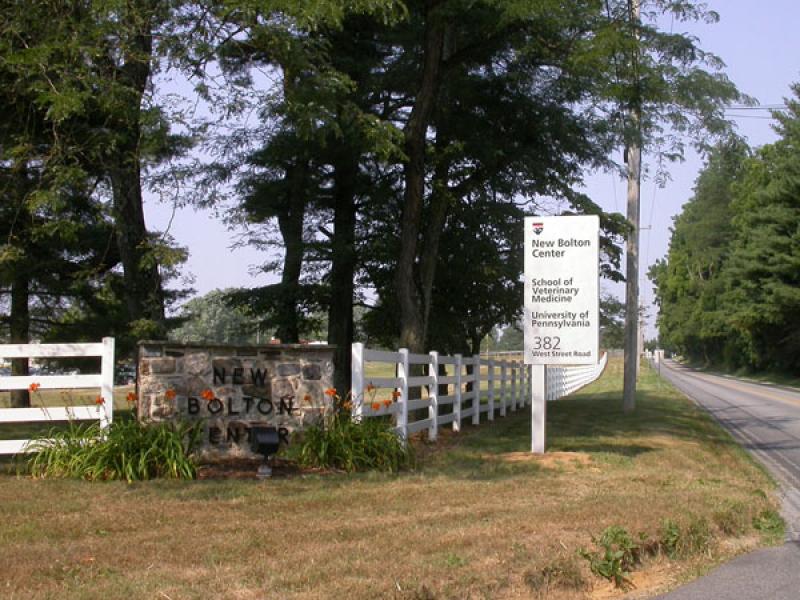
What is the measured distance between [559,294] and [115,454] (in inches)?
253

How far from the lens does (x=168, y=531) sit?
720 cm

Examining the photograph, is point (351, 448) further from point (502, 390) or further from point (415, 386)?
point (502, 390)

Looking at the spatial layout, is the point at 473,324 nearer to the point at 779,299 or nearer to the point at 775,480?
the point at 775,480

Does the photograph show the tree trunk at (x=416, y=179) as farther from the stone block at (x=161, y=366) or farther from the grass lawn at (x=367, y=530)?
the stone block at (x=161, y=366)

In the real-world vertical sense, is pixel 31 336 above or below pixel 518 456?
above

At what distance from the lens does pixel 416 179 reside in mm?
16469

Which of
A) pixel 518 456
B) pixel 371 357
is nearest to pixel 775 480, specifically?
pixel 518 456

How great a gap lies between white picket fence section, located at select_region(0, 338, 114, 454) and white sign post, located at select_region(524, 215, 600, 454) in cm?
576

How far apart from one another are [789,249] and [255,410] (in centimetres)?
4895

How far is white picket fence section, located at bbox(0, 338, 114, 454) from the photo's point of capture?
10.4m

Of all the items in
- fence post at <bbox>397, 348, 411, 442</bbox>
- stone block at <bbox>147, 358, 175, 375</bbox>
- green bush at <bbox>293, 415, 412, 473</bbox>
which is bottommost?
green bush at <bbox>293, 415, 412, 473</bbox>

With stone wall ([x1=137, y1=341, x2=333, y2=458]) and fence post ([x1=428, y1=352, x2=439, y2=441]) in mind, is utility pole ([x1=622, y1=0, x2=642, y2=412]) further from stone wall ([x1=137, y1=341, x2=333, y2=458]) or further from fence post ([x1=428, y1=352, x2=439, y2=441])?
stone wall ([x1=137, y1=341, x2=333, y2=458])

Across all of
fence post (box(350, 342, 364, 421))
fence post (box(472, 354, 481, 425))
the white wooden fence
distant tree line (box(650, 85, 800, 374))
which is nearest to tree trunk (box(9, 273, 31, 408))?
the white wooden fence

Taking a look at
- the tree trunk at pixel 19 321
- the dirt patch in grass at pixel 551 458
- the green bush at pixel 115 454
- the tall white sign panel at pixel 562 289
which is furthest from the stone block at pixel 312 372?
the tree trunk at pixel 19 321
